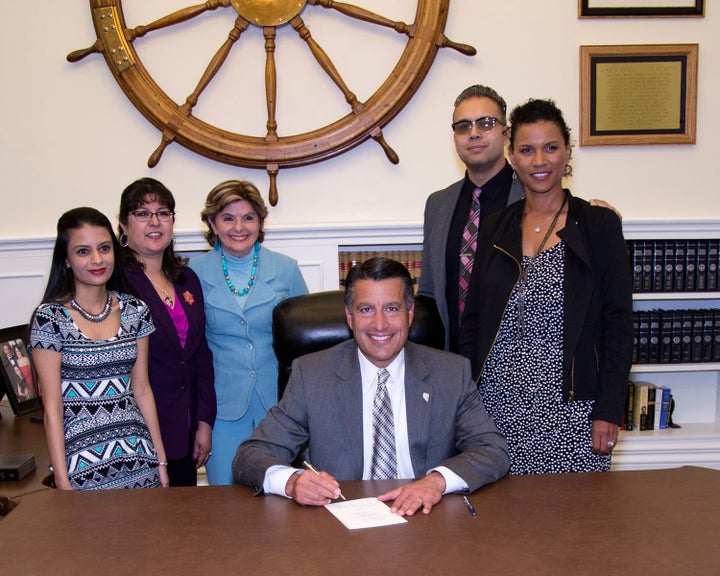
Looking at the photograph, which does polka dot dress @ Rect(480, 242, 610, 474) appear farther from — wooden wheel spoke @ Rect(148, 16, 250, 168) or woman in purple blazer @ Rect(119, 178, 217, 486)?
wooden wheel spoke @ Rect(148, 16, 250, 168)

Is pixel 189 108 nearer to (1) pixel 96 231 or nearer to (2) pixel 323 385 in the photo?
(1) pixel 96 231

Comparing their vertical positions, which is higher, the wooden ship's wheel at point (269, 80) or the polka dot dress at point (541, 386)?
the wooden ship's wheel at point (269, 80)

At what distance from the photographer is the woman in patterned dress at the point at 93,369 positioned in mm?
1741

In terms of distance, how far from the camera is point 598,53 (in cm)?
324

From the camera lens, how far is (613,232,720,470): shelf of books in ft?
10.5

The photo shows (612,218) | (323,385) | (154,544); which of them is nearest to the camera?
(154,544)

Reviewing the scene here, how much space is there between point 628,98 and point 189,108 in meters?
1.94

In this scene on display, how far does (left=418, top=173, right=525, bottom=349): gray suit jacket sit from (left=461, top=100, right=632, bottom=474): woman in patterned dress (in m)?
Answer: 0.33

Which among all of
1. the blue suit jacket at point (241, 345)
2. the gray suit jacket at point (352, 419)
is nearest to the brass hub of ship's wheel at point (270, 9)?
the blue suit jacket at point (241, 345)

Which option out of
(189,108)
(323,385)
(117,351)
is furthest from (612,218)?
(189,108)

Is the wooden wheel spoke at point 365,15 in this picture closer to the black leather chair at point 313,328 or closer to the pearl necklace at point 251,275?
the pearl necklace at point 251,275

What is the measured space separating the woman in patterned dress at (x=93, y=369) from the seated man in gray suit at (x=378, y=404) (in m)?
0.42

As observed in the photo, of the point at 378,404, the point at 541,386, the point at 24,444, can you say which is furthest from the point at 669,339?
the point at 24,444

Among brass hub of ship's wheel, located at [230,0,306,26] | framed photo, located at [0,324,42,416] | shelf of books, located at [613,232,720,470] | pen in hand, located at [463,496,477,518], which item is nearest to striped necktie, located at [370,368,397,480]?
pen in hand, located at [463,496,477,518]
